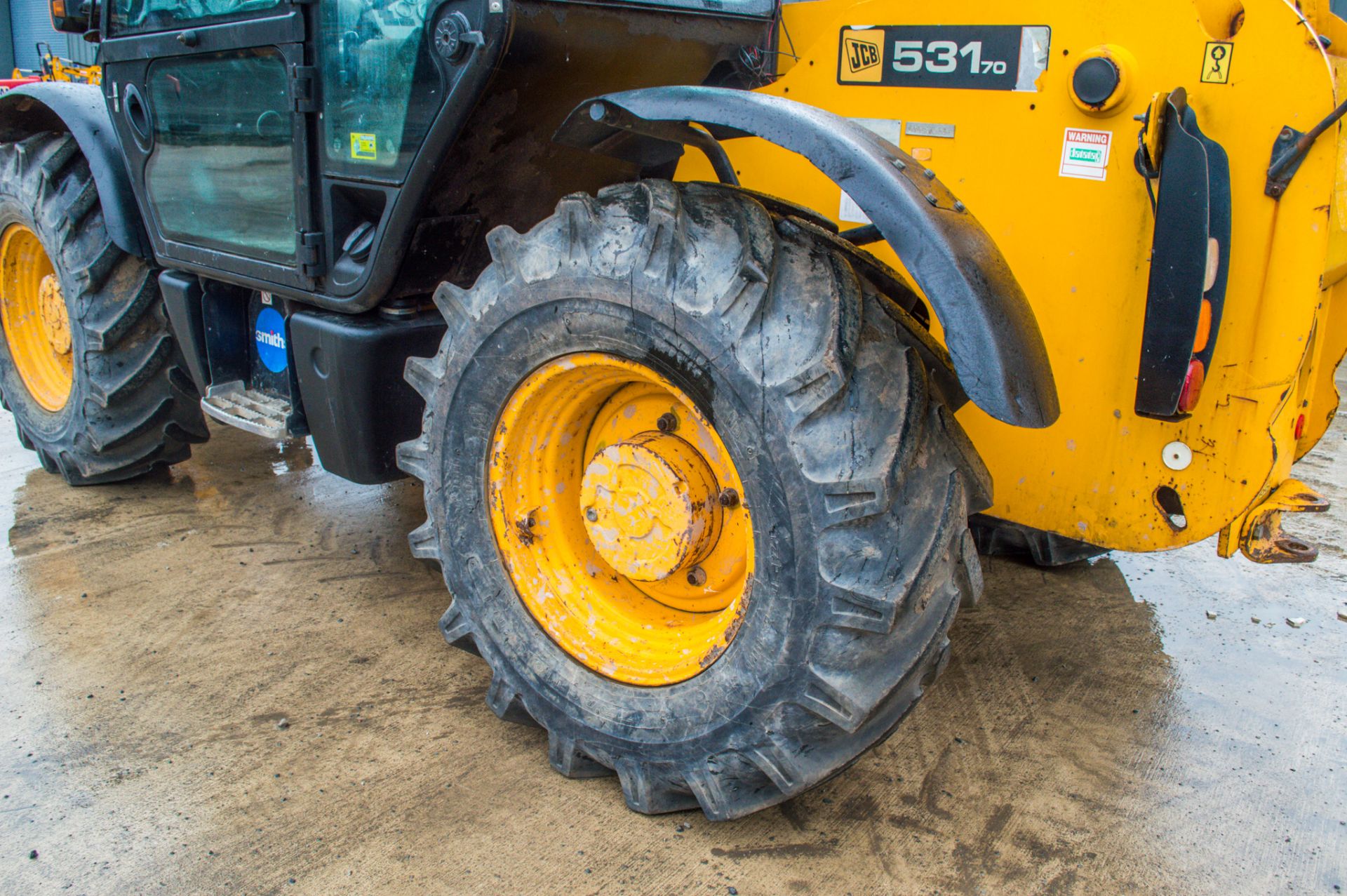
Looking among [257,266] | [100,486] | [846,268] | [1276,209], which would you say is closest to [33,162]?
[100,486]

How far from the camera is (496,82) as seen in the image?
2.38 meters

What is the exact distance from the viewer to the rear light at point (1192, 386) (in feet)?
6.91

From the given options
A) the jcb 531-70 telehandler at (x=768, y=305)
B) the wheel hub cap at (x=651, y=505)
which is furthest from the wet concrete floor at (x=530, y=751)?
the wheel hub cap at (x=651, y=505)

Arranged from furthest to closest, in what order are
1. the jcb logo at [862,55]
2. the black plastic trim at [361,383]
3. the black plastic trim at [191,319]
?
the black plastic trim at [191,319], the black plastic trim at [361,383], the jcb logo at [862,55]

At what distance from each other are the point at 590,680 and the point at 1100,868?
121cm

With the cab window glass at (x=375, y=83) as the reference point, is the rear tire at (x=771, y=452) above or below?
below

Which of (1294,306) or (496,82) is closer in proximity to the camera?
(1294,306)

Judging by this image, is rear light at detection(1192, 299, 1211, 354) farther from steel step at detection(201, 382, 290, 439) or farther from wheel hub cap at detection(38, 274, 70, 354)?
wheel hub cap at detection(38, 274, 70, 354)

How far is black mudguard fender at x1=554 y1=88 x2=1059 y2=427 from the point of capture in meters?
1.82

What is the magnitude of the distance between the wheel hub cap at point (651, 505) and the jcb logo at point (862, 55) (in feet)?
3.30

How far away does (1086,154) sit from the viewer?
2.21 metres

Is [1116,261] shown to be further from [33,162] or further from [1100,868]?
[33,162]

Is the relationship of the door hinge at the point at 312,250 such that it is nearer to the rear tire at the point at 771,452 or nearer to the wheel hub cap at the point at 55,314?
the rear tire at the point at 771,452

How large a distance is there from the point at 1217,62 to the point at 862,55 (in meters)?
0.79
